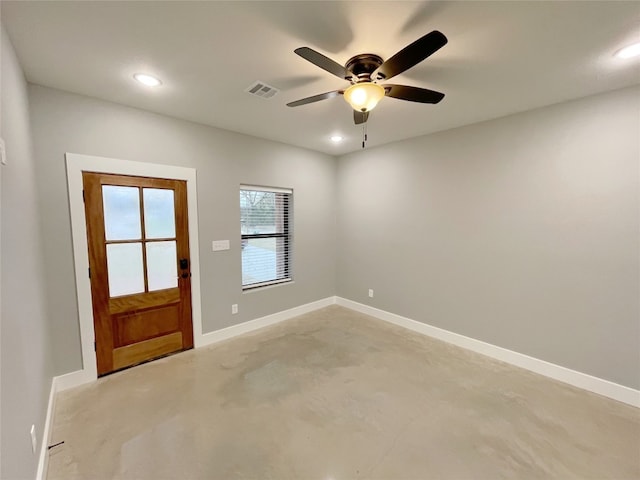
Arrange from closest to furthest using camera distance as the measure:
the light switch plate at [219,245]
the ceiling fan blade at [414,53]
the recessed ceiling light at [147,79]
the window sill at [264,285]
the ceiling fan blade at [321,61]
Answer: the ceiling fan blade at [414,53] < the ceiling fan blade at [321,61] < the recessed ceiling light at [147,79] < the light switch plate at [219,245] < the window sill at [264,285]

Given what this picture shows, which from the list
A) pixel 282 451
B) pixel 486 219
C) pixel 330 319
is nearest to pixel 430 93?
pixel 486 219

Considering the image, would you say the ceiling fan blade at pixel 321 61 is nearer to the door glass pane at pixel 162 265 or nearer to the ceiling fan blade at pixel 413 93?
the ceiling fan blade at pixel 413 93

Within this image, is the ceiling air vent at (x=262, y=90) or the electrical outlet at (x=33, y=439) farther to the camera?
the ceiling air vent at (x=262, y=90)

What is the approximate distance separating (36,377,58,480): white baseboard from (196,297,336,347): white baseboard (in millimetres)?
1270

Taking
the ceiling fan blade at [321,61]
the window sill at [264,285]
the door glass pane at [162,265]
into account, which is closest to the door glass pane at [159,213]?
the door glass pane at [162,265]

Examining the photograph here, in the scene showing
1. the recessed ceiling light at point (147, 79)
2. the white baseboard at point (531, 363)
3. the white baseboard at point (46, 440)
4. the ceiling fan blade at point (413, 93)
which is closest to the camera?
the white baseboard at point (46, 440)

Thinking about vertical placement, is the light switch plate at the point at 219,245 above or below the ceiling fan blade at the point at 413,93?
below

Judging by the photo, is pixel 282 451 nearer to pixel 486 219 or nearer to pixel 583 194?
pixel 486 219

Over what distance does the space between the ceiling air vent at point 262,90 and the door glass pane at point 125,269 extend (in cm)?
187

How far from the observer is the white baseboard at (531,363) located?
232 centimetres

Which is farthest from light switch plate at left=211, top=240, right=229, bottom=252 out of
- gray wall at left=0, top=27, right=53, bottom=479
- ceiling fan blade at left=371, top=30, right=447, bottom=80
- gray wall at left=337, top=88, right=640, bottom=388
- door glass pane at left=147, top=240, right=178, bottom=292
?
ceiling fan blade at left=371, top=30, right=447, bottom=80

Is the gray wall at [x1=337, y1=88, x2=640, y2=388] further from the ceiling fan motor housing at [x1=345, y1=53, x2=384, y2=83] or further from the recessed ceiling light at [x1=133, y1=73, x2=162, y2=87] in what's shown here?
the recessed ceiling light at [x1=133, y1=73, x2=162, y2=87]

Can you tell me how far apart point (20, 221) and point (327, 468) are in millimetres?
2364

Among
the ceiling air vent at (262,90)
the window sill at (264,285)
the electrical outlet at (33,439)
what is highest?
the ceiling air vent at (262,90)
